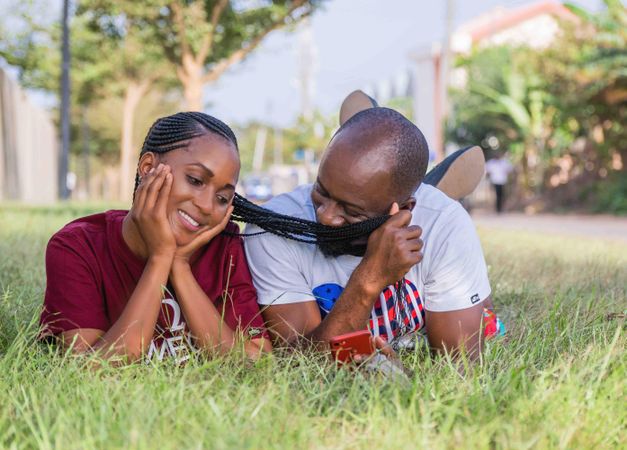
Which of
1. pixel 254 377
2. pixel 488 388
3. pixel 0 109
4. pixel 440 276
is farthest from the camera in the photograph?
pixel 0 109

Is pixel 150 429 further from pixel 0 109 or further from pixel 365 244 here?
pixel 0 109

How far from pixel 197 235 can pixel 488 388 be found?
115 centimetres

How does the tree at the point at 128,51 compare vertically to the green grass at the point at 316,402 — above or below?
above

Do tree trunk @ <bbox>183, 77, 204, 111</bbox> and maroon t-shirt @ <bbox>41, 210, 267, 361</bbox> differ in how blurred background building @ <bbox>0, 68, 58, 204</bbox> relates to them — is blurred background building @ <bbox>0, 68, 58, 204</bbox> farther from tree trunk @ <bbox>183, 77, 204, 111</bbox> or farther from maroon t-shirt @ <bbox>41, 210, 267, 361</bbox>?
maroon t-shirt @ <bbox>41, 210, 267, 361</bbox>

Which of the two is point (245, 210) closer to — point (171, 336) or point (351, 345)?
point (171, 336)

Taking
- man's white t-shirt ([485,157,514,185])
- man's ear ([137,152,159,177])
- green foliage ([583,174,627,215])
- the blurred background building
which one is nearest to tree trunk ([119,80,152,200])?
the blurred background building

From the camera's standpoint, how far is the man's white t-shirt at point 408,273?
125 inches

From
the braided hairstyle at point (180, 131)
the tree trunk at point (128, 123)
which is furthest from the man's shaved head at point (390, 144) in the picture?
the tree trunk at point (128, 123)

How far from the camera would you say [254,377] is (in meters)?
2.55

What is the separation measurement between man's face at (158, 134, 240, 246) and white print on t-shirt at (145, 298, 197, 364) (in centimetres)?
28

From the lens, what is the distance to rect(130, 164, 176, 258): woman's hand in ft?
9.11

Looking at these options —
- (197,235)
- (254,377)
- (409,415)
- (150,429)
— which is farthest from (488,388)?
(197,235)

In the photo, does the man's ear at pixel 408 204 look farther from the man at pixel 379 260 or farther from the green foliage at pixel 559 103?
the green foliage at pixel 559 103

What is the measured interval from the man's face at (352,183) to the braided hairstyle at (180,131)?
0.37 metres
